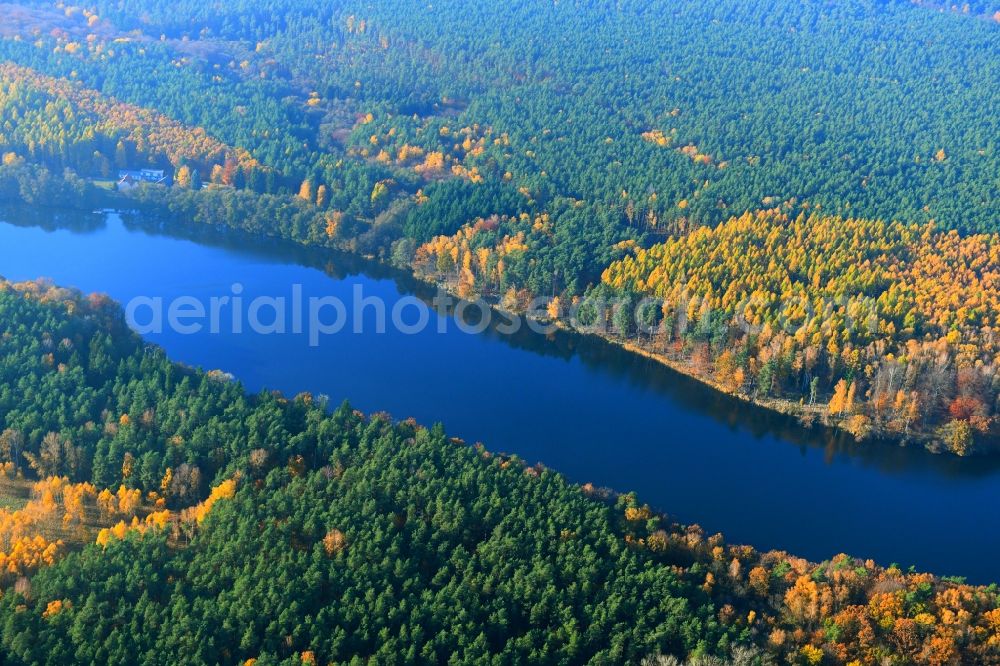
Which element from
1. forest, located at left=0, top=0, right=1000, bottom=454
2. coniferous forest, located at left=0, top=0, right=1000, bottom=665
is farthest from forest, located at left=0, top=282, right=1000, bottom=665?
forest, located at left=0, top=0, right=1000, bottom=454

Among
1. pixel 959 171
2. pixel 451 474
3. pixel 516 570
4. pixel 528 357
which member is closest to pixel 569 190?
pixel 528 357

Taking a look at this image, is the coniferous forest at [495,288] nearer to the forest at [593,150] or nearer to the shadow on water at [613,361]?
the forest at [593,150]

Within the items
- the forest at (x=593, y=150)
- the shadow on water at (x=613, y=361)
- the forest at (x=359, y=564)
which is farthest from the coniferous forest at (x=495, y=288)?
the shadow on water at (x=613, y=361)

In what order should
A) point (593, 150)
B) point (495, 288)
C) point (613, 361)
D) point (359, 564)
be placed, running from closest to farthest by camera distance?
point (359, 564) → point (613, 361) → point (495, 288) → point (593, 150)

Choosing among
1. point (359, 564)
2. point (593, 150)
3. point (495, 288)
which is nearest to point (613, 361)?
point (495, 288)

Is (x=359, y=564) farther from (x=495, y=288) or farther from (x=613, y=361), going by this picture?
(x=495, y=288)
